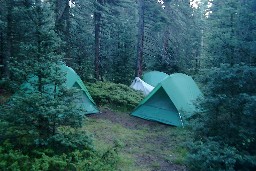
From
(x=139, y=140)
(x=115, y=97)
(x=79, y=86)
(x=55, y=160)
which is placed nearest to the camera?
(x=55, y=160)

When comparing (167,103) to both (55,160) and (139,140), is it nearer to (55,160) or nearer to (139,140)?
(139,140)

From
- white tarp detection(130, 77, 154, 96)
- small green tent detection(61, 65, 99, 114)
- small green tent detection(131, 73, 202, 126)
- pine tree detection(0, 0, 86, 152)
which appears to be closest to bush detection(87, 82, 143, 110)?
small green tent detection(131, 73, 202, 126)

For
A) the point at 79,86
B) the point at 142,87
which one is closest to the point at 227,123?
the point at 79,86

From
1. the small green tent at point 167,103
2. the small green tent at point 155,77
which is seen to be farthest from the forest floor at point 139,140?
the small green tent at point 155,77

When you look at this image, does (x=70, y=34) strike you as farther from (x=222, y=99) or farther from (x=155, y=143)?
(x=222, y=99)

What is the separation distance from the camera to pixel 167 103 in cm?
1205

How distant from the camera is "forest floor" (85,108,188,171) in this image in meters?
7.88

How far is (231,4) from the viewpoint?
12.1 meters

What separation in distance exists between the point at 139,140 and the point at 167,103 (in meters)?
2.73

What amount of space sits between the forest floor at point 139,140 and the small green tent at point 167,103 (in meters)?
0.33

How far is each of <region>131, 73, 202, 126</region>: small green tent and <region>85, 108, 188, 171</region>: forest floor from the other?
1.07 feet

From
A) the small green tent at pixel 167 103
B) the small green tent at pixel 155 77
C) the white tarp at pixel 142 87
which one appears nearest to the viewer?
the small green tent at pixel 167 103

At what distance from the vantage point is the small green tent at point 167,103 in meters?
11.9

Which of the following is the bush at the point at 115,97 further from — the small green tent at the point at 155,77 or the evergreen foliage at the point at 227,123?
the evergreen foliage at the point at 227,123
